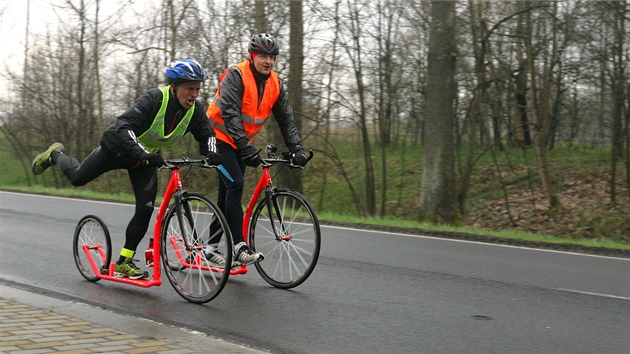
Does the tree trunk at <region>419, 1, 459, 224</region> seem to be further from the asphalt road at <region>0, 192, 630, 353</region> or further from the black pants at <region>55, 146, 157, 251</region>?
the black pants at <region>55, 146, 157, 251</region>

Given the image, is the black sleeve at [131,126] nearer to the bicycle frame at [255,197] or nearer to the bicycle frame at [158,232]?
the bicycle frame at [158,232]

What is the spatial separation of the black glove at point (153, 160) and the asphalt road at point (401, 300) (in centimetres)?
119

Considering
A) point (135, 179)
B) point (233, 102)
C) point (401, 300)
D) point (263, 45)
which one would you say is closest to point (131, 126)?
point (135, 179)

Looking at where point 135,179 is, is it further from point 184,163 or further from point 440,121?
point 440,121

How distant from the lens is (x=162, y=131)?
7.07m

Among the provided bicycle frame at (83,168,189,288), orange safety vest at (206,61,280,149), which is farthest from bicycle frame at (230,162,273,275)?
bicycle frame at (83,168,189,288)

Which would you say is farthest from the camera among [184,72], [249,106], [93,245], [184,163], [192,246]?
[93,245]

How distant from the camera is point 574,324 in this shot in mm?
6219

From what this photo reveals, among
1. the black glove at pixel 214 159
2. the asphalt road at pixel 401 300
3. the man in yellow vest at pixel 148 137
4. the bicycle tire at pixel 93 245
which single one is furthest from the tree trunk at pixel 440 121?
the black glove at pixel 214 159

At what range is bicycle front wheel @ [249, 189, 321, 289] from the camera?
23.5 feet

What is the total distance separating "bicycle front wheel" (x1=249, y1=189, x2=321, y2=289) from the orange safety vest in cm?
68

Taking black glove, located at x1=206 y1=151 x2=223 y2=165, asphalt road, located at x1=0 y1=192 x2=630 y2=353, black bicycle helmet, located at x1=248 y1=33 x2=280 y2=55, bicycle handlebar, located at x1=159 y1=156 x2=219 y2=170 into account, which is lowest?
asphalt road, located at x1=0 y1=192 x2=630 y2=353

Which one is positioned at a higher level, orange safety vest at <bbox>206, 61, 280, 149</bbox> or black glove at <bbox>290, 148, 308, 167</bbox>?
orange safety vest at <bbox>206, 61, 280, 149</bbox>

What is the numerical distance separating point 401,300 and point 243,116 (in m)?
2.18
